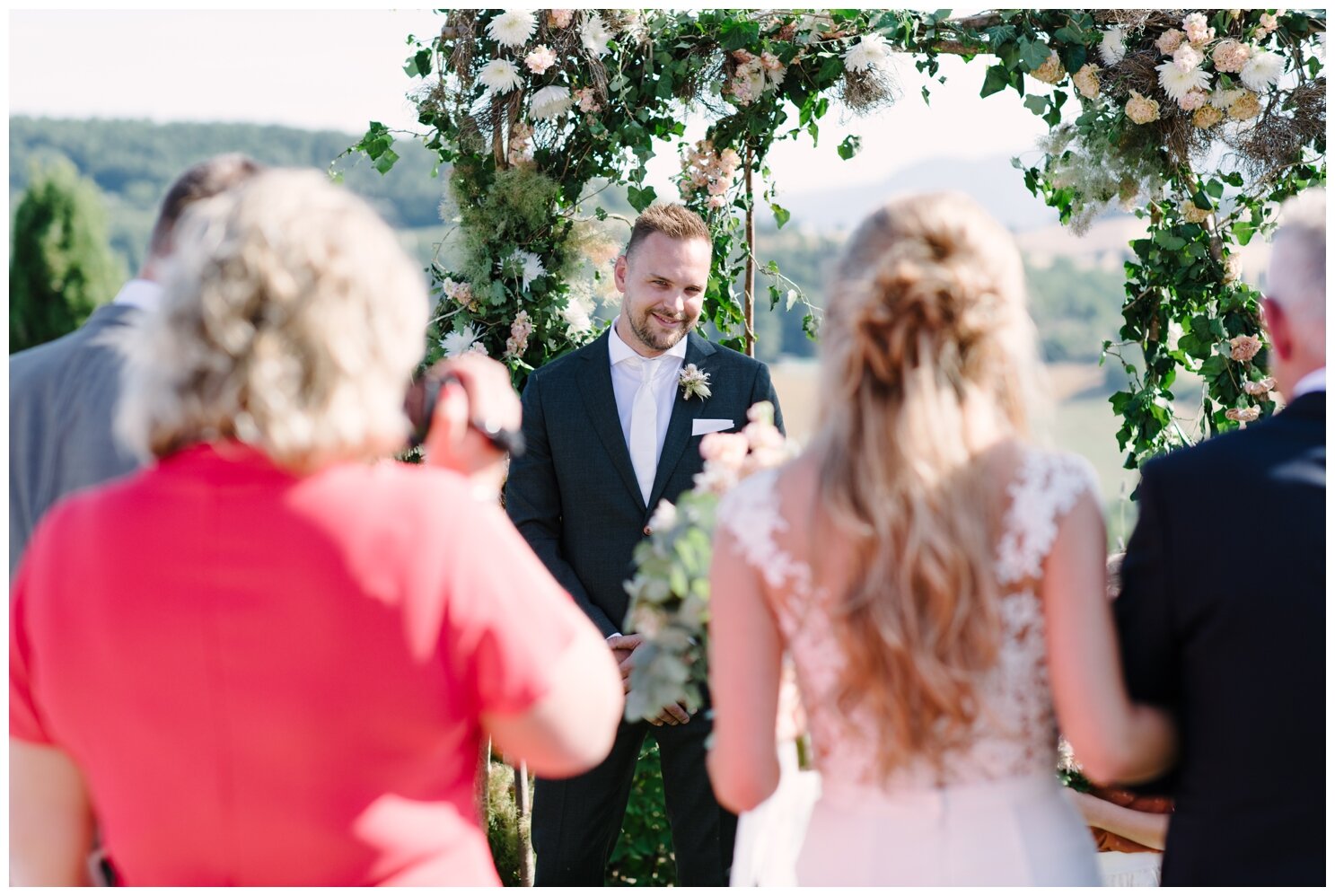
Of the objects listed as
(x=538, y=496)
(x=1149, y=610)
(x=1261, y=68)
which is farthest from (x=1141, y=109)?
(x=1149, y=610)

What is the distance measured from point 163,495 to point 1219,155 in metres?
3.56

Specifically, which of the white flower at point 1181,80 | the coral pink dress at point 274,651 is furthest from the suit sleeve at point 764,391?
the coral pink dress at point 274,651

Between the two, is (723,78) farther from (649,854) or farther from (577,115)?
(649,854)

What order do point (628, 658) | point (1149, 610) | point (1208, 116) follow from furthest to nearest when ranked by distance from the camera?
point (1208, 116) < point (628, 658) < point (1149, 610)

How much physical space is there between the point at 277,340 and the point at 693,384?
225 cm

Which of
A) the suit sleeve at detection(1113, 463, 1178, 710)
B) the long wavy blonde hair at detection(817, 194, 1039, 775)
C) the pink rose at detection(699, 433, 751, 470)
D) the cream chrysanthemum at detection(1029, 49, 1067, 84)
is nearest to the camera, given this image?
the long wavy blonde hair at detection(817, 194, 1039, 775)

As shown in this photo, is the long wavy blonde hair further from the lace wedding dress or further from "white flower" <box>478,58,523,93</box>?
"white flower" <box>478,58,523,93</box>

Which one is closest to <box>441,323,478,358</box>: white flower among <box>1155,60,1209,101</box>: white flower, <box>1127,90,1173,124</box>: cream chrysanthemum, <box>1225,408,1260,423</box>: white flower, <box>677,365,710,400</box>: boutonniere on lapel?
<box>677,365,710,400</box>: boutonniere on lapel

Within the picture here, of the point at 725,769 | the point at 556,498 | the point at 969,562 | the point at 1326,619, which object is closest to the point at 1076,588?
the point at 969,562

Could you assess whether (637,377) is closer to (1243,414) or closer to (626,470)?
(626,470)

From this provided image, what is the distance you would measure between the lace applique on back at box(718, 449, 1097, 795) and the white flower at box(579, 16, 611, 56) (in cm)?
252

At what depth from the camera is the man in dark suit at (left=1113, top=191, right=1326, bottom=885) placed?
1582mm

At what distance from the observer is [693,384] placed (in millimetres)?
3518

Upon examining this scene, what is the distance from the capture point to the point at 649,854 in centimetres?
444
